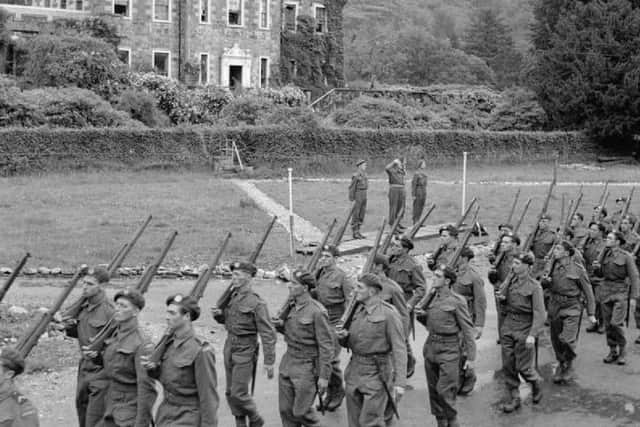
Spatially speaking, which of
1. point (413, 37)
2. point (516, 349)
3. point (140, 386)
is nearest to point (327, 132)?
point (516, 349)

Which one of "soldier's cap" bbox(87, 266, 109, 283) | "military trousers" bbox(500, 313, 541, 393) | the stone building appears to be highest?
the stone building

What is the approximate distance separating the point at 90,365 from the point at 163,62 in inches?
1620

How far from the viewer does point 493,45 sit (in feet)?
300

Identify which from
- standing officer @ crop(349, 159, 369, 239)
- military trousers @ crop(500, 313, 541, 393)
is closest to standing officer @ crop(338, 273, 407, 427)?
military trousers @ crop(500, 313, 541, 393)

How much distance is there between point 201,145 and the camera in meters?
36.5

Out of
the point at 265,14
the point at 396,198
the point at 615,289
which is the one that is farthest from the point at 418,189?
the point at 265,14

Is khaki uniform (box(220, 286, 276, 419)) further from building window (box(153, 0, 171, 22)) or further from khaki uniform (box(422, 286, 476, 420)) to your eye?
building window (box(153, 0, 171, 22))

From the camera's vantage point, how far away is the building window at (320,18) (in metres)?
56.6

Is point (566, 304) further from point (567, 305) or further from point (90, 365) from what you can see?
point (90, 365)

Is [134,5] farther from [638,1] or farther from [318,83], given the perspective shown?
[638,1]

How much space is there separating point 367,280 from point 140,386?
251 cm

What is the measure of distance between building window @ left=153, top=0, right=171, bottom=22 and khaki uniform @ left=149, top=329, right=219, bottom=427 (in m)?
41.8

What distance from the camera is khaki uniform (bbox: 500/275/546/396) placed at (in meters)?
11.5

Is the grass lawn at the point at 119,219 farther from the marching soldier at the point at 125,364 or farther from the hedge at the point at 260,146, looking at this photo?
the marching soldier at the point at 125,364
